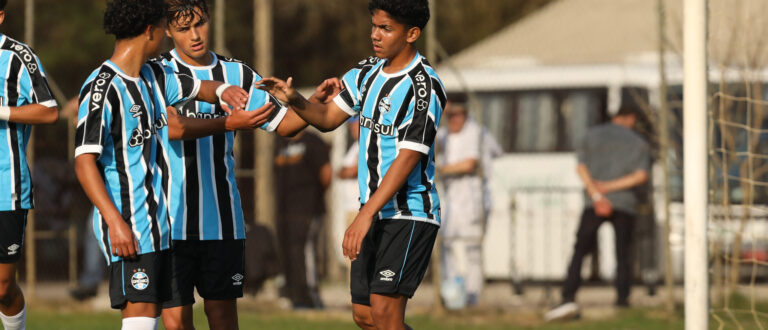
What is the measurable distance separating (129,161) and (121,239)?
1.25 ft

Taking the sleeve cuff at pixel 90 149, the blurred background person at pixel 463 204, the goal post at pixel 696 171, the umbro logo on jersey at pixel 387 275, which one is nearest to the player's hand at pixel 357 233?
the umbro logo on jersey at pixel 387 275

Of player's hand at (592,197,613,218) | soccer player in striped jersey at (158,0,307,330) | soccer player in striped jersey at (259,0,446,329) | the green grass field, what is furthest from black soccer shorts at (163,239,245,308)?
player's hand at (592,197,613,218)

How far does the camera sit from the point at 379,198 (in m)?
6.20

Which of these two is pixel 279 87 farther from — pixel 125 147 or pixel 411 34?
pixel 125 147

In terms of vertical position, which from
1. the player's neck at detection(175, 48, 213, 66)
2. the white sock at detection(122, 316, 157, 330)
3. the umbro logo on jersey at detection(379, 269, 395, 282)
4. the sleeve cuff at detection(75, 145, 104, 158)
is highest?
the player's neck at detection(175, 48, 213, 66)

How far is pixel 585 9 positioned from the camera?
1895cm

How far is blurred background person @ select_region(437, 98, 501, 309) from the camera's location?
488 inches

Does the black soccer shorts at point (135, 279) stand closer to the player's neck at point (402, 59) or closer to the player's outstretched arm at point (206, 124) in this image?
the player's outstretched arm at point (206, 124)

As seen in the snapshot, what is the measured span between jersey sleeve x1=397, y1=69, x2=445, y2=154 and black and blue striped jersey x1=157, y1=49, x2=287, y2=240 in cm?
73

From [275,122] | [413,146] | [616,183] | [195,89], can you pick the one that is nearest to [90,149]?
[195,89]

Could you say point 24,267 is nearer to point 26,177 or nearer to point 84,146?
point 26,177

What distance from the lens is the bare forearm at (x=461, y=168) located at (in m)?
12.6

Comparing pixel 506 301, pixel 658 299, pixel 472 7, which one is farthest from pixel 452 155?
pixel 472 7

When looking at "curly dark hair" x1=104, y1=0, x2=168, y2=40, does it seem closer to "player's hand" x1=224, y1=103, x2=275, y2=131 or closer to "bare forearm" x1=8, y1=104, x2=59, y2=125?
"player's hand" x1=224, y1=103, x2=275, y2=131
